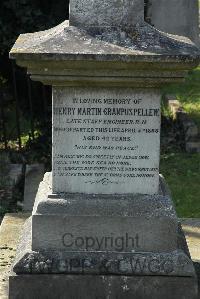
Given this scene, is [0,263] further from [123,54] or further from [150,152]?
[123,54]

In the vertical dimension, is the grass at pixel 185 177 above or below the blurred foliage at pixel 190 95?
above

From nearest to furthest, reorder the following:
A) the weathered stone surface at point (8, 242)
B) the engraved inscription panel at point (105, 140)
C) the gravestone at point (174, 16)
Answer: the engraved inscription panel at point (105, 140), the weathered stone surface at point (8, 242), the gravestone at point (174, 16)

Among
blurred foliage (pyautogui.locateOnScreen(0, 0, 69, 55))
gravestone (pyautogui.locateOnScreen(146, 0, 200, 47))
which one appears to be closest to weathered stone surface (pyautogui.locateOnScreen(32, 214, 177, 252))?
blurred foliage (pyautogui.locateOnScreen(0, 0, 69, 55))

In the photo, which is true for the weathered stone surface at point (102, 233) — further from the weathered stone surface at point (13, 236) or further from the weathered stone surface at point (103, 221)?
the weathered stone surface at point (13, 236)

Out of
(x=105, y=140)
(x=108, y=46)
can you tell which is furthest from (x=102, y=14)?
(x=105, y=140)

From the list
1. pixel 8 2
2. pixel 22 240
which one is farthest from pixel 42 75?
pixel 8 2

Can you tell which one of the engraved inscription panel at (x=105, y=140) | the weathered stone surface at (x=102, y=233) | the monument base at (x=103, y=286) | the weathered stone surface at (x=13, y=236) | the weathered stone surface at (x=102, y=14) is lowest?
the weathered stone surface at (x=13, y=236)

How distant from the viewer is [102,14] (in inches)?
175

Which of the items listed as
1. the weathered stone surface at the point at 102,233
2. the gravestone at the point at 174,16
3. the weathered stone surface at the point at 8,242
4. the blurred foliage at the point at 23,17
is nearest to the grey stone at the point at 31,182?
the weathered stone surface at the point at 8,242

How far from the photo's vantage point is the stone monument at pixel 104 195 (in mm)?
4453

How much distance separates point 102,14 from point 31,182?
394cm

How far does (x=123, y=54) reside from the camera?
4.12 metres

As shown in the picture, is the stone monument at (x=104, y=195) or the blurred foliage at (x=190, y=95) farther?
the blurred foliage at (x=190, y=95)

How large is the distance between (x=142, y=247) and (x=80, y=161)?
724 mm
